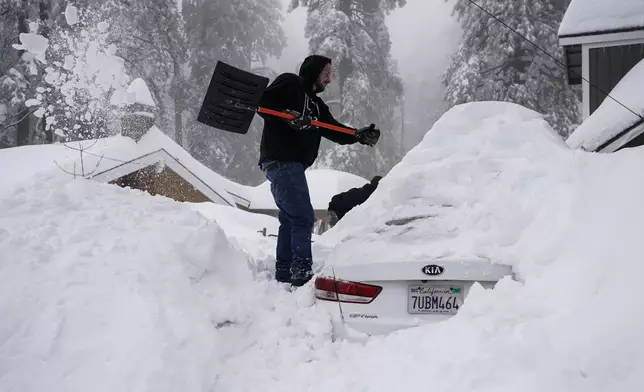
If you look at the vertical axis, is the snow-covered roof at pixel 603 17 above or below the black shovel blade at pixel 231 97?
above

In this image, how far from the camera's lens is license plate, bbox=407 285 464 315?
300cm

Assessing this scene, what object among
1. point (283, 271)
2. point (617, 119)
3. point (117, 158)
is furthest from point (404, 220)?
point (117, 158)

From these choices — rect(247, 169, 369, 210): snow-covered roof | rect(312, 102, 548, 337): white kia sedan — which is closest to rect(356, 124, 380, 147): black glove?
rect(312, 102, 548, 337): white kia sedan

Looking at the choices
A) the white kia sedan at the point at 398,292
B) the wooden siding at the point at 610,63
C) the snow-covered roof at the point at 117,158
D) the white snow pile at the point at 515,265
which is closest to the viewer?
the white snow pile at the point at 515,265

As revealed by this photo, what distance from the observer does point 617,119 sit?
24.7 ft

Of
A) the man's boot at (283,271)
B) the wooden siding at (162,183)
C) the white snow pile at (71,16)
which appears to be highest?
the white snow pile at (71,16)

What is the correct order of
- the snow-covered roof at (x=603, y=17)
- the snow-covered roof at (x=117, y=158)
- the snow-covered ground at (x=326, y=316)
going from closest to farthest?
1. the snow-covered ground at (x=326, y=316)
2. the snow-covered roof at (x=603, y=17)
3. the snow-covered roof at (x=117, y=158)

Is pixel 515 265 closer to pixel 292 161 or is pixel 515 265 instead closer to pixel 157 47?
pixel 292 161

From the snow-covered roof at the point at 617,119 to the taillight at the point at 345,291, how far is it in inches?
215

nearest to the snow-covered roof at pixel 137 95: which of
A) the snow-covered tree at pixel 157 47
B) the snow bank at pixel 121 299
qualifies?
the snow-covered tree at pixel 157 47

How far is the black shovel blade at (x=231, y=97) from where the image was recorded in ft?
15.4

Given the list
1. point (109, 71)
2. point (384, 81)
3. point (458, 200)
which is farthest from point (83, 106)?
point (458, 200)

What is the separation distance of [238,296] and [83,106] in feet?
69.5

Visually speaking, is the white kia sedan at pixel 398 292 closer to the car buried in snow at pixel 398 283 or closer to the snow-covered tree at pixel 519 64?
the car buried in snow at pixel 398 283
